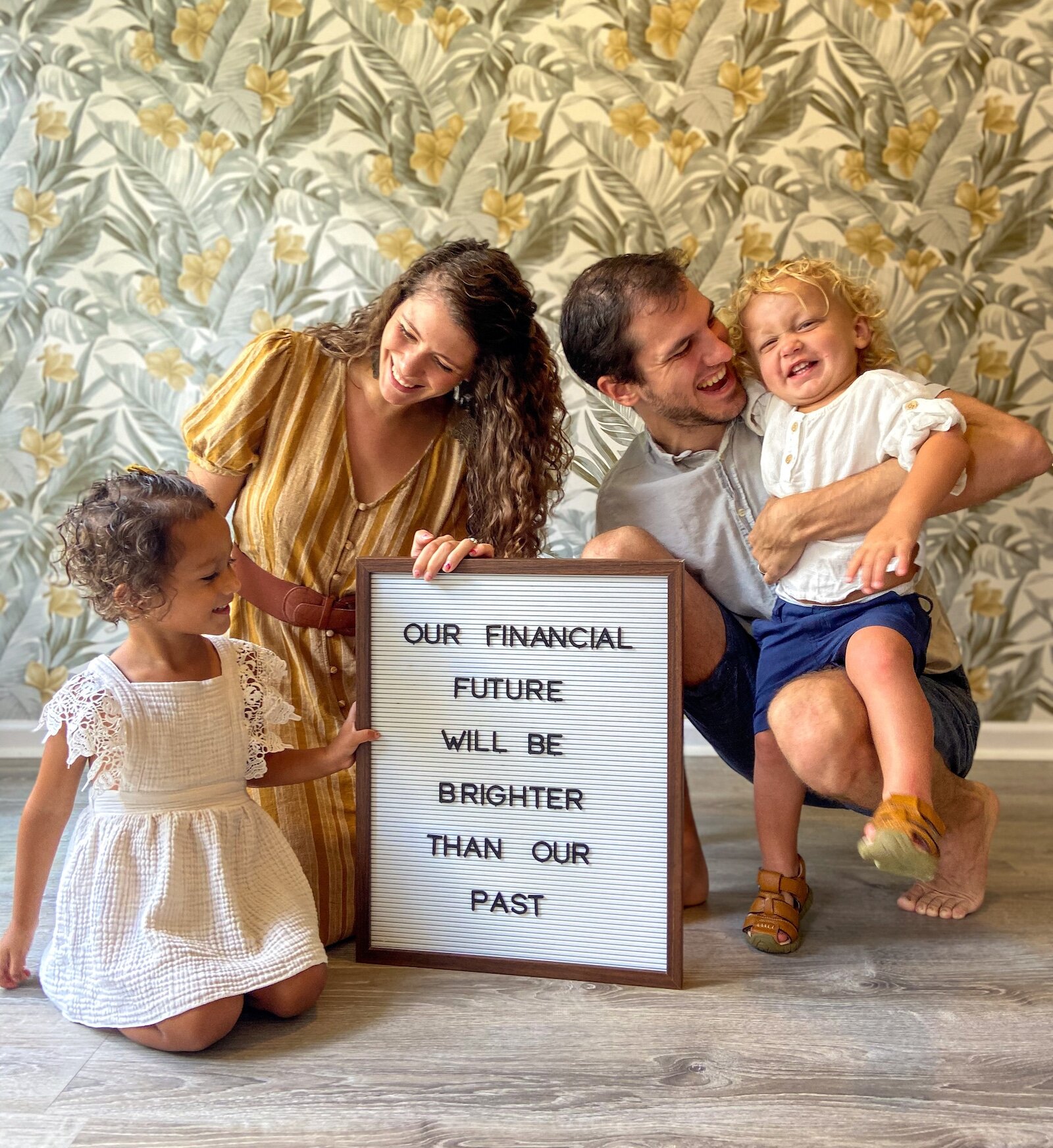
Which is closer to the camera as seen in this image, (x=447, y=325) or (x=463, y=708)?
(x=463, y=708)

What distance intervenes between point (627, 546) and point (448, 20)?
63.8 inches

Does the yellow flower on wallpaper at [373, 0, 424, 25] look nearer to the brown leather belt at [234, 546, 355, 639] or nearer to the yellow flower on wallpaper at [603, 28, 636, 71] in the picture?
the yellow flower on wallpaper at [603, 28, 636, 71]

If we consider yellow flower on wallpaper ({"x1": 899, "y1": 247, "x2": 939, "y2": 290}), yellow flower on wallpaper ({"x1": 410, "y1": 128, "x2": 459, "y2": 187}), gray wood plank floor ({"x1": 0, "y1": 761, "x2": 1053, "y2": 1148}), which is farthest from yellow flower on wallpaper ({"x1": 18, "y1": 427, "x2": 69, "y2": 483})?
yellow flower on wallpaper ({"x1": 899, "y1": 247, "x2": 939, "y2": 290})

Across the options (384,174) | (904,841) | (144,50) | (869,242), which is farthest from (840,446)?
(144,50)

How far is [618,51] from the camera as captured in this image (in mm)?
2643

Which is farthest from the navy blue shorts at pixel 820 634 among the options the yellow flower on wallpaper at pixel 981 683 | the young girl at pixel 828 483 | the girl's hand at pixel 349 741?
the yellow flower on wallpaper at pixel 981 683

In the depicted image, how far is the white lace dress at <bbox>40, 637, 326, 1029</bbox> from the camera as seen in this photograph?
1.32m

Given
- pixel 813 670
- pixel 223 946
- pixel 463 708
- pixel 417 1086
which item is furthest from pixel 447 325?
pixel 417 1086

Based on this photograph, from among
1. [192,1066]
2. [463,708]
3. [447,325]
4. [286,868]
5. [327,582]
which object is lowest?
[192,1066]

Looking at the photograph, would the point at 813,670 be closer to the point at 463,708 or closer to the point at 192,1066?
the point at 463,708

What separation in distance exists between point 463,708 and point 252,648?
1.08 feet

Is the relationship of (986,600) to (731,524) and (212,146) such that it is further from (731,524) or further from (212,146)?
(212,146)

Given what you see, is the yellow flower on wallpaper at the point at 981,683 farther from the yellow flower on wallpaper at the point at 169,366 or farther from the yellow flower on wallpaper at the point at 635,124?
the yellow flower on wallpaper at the point at 169,366

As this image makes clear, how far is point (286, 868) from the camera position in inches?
58.8
